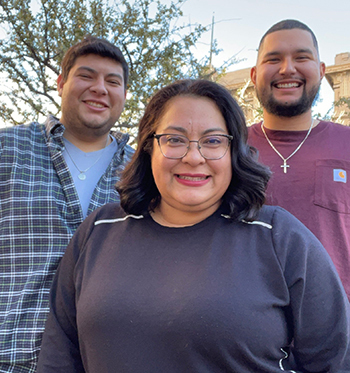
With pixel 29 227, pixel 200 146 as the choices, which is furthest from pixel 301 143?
pixel 29 227

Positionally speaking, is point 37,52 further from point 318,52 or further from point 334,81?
point 334,81

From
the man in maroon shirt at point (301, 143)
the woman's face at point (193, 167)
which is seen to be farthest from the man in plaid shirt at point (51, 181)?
the man in maroon shirt at point (301, 143)

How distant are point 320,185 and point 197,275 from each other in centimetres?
115

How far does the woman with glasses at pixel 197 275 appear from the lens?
1.50 m

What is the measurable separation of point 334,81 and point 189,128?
15.3 meters

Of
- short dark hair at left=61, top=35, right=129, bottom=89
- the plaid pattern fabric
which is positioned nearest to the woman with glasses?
the plaid pattern fabric

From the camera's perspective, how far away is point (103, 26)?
547 cm

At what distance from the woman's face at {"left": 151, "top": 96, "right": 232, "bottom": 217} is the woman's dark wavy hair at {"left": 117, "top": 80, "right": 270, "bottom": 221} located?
0.04m

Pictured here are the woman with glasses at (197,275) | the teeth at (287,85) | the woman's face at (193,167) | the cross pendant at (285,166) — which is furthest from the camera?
the teeth at (287,85)

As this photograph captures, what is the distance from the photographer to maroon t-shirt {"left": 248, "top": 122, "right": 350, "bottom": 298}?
2246 millimetres

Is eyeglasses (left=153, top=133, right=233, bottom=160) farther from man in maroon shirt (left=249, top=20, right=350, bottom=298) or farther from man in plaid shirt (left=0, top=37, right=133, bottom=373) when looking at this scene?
man in plaid shirt (left=0, top=37, right=133, bottom=373)

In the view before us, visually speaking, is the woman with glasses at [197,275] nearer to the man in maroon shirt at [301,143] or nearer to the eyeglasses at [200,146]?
the eyeglasses at [200,146]

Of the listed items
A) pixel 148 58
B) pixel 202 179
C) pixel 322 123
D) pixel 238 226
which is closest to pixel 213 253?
pixel 238 226

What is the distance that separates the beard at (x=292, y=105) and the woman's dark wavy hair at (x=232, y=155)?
72cm
